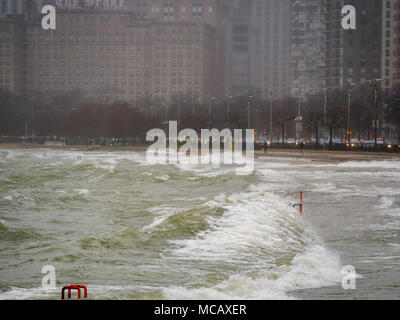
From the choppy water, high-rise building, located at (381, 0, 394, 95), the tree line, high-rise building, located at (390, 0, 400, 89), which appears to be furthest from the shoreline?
high-rise building, located at (381, 0, 394, 95)

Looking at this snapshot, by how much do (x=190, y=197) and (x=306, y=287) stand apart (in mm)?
22961

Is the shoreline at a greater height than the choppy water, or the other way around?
the choppy water

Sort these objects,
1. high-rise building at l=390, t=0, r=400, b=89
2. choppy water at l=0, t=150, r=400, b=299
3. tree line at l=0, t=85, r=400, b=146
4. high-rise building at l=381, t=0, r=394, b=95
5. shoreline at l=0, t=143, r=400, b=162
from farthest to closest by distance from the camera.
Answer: high-rise building at l=381, t=0, r=394, b=95 < high-rise building at l=390, t=0, r=400, b=89 < tree line at l=0, t=85, r=400, b=146 < shoreline at l=0, t=143, r=400, b=162 < choppy water at l=0, t=150, r=400, b=299

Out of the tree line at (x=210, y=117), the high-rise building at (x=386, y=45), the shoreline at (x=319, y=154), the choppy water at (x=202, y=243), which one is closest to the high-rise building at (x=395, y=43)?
the high-rise building at (x=386, y=45)

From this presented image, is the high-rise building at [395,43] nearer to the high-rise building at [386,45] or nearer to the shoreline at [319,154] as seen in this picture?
the high-rise building at [386,45]

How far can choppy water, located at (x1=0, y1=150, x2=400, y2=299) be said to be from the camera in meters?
14.4

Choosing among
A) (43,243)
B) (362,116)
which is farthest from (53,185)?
(362,116)

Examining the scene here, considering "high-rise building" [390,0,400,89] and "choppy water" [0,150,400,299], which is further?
"high-rise building" [390,0,400,89]

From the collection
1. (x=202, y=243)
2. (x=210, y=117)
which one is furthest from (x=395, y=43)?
(x=202, y=243)

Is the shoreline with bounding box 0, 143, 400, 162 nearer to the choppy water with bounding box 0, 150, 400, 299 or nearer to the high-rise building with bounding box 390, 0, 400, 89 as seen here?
the choppy water with bounding box 0, 150, 400, 299

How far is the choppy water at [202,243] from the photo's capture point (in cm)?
1437

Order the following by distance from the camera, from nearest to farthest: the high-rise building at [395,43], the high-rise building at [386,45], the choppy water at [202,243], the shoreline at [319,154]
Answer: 1. the choppy water at [202,243]
2. the shoreline at [319,154]
3. the high-rise building at [395,43]
4. the high-rise building at [386,45]

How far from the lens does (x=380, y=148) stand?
8256 cm

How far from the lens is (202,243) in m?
20.0
